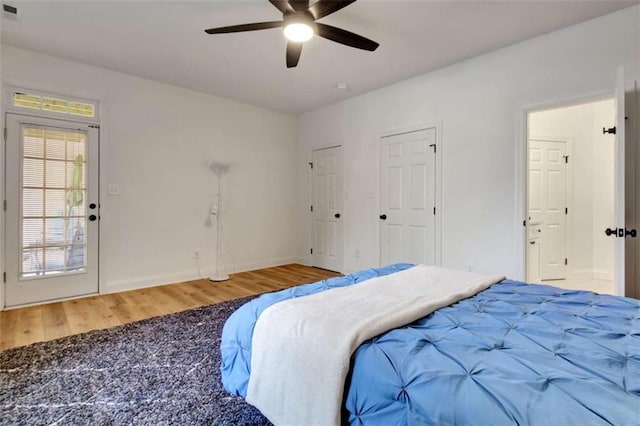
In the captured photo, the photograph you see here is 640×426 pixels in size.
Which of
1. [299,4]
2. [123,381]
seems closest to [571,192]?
[299,4]

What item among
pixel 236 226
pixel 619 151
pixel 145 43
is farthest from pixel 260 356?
pixel 236 226

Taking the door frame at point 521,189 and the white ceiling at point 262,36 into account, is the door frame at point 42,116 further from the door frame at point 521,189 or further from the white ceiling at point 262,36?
the door frame at point 521,189

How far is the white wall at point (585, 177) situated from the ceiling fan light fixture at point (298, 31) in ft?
11.8

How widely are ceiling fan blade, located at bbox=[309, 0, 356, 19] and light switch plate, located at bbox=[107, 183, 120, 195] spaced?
10.4ft

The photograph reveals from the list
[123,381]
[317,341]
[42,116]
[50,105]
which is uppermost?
[50,105]

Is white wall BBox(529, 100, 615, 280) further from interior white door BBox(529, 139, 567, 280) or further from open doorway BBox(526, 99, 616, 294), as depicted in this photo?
interior white door BBox(529, 139, 567, 280)

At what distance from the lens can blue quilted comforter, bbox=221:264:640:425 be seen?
80 cm

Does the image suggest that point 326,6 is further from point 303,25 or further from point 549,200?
point 549,200

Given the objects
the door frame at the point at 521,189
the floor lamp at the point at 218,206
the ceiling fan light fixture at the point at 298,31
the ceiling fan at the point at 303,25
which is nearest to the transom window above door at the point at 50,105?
the floor lamp at the point at 218,206

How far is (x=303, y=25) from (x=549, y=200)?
4124 millimetres

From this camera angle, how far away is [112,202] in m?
3.83

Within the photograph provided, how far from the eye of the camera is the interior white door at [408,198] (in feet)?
12.8

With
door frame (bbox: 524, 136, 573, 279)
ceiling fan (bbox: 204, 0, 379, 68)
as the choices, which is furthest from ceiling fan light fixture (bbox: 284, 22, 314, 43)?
door frame (bbox: 524, 136, 573, 279)

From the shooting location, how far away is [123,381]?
190cm
